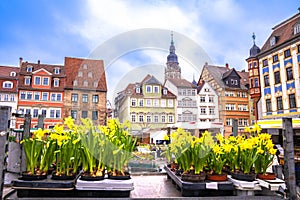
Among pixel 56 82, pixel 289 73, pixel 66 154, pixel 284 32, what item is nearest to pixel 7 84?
pixel 56 82

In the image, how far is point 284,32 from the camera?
1173cm

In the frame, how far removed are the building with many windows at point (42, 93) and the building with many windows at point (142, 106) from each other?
537 inches

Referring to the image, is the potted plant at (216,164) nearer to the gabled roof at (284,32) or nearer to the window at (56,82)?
the gabled roof at (284,32)

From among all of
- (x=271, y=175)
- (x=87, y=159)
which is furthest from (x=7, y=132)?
(x=271, y=175)

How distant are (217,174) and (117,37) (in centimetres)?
132

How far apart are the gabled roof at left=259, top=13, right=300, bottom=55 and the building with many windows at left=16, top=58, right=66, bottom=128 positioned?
13797 mm

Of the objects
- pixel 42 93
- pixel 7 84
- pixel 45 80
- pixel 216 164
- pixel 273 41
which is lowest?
pixel 216 164

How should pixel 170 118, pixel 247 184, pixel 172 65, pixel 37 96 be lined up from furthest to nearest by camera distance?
pixel 37 96, pixel 170 118, pixel 172 65, pixel 247 184

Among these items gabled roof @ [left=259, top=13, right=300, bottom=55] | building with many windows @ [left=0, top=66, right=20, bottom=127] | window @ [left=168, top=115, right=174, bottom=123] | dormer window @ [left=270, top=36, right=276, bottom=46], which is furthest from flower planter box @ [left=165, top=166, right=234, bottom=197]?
building with many windows @ [left=0, top=66, right=20, bottom=127]

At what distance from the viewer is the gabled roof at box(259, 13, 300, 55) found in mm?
10980

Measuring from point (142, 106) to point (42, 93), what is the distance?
591 inches

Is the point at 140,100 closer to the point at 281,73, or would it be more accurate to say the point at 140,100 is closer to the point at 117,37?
the point at 117,37

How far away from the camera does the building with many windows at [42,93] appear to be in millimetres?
15016

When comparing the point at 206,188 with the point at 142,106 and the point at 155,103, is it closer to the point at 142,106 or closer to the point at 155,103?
the point at 142,106
